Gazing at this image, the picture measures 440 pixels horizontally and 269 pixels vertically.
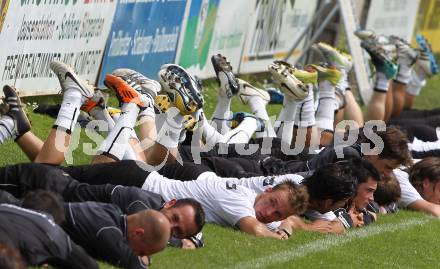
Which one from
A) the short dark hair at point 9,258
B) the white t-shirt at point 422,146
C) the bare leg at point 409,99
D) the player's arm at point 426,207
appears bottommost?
the bare leg at point 409,99

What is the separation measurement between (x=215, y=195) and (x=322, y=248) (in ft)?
3.15

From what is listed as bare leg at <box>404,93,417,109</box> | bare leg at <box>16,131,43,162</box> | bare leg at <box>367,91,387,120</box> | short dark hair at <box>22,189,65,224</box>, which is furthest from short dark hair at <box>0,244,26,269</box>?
bare leg at <box>404,93,417,109</box>

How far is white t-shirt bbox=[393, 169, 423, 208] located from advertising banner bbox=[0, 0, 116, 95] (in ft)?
12.6

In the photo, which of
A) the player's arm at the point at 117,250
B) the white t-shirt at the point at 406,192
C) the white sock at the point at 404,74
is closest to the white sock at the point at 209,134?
the white t-shirt at the point at 406,192

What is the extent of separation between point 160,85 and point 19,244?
Answer: 16.7 feet

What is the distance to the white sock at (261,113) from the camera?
12.9m

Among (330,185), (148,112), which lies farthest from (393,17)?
(330,185)

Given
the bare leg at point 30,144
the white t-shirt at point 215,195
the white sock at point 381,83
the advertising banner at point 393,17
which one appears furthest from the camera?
the advertising banner at point 393,17

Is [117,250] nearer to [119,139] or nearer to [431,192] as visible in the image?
[119,139]

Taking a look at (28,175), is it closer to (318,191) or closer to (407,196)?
(318,191)

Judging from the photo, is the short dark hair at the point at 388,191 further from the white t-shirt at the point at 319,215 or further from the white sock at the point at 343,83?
the white sock at the point at 343,83

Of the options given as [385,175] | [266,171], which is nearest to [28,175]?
[266,171]

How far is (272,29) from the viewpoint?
18141 millimetres

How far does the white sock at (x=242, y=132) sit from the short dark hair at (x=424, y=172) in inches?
67.2
